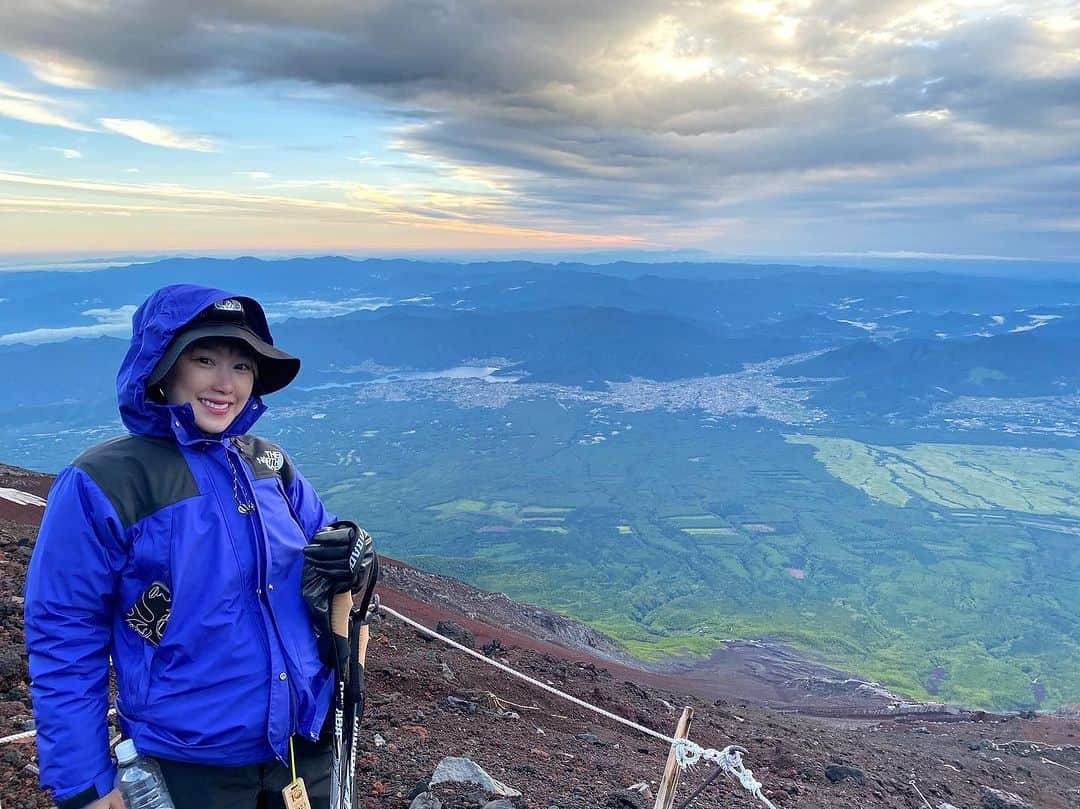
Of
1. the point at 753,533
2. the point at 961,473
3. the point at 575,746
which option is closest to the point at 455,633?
the point at 575,746

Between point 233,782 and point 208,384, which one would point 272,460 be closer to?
point 208,384

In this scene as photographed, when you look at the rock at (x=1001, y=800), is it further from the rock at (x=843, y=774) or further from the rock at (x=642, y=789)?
the rock at (x=642, y=789)

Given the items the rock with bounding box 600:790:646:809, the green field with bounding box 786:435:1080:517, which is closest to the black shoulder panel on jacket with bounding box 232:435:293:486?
the rock with bounding box 600:790:646:809

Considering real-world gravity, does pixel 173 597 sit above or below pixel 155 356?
below

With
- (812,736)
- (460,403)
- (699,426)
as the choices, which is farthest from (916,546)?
(460,403)

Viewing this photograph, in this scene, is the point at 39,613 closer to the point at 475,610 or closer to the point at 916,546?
the point at 475,610

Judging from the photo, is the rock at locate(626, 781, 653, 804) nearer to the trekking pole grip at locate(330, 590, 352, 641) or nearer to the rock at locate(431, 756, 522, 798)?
the rock at locate(431, 756, 522, 798)
